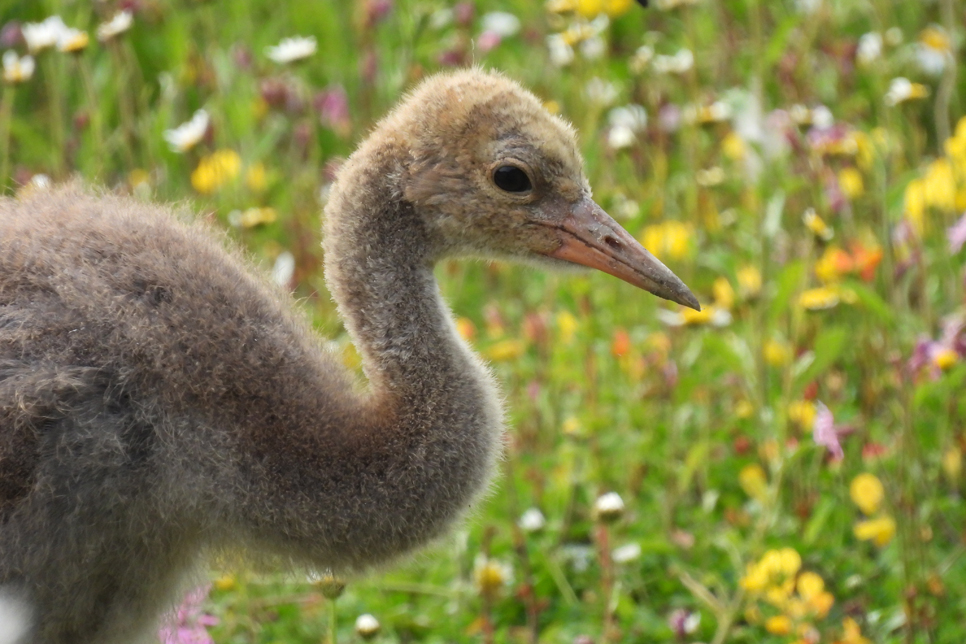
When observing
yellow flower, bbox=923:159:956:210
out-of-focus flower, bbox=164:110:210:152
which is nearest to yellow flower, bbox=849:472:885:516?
yellow flower, bbox=923:159:956:210

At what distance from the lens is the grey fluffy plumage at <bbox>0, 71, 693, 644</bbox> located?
2.29m

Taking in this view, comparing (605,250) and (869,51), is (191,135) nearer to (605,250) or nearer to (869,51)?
(605,250)

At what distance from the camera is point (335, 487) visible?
246cm

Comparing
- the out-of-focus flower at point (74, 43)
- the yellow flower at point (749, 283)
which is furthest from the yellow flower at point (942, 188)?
the out-of-focus flower at point (74, 43)

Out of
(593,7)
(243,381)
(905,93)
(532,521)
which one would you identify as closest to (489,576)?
(532,521)

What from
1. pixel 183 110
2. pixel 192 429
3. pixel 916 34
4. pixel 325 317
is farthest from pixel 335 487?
pixel 916 34

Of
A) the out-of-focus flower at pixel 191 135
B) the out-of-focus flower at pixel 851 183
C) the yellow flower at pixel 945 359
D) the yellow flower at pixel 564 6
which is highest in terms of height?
the yellow flower at pixel 564 6

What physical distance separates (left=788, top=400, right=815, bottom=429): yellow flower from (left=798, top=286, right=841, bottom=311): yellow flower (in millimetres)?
272

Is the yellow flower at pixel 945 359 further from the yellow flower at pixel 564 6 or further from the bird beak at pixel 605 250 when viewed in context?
the yellow flower at pixel 564 6

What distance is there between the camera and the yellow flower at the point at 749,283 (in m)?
3.46

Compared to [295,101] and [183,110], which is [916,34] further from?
[183,110]

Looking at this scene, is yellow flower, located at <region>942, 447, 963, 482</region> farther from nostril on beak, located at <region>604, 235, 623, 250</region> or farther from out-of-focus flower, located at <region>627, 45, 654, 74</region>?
out-of-focus flower, located at <region>627, 45, 654, 74</region>

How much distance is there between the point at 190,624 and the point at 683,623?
118cm

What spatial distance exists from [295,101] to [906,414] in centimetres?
318
